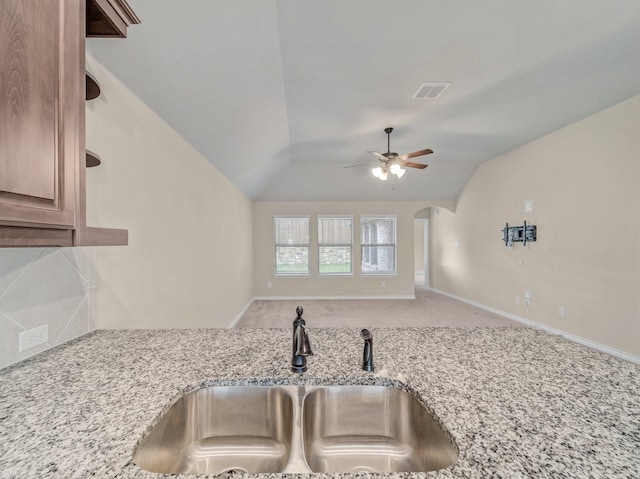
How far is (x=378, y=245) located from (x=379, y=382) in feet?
20.1

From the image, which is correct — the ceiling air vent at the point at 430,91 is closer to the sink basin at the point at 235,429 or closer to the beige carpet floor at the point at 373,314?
the sink basin at the point at 235,429

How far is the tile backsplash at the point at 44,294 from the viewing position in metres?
1.10

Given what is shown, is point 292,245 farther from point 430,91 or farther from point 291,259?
point 430,91

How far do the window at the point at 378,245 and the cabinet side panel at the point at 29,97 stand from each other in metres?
6.39

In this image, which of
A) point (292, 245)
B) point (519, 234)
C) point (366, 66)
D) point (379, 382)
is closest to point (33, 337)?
point (379, 382)

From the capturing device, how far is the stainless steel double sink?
0.92 metres

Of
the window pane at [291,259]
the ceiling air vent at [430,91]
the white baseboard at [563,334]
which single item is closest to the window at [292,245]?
the window pane at [291,259]

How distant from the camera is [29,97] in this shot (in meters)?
0.73

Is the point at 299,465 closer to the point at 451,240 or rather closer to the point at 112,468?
the point at 112,468

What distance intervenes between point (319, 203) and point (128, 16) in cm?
581

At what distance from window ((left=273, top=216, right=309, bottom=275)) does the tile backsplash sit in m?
5.34

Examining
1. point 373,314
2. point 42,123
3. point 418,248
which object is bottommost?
point 373,314

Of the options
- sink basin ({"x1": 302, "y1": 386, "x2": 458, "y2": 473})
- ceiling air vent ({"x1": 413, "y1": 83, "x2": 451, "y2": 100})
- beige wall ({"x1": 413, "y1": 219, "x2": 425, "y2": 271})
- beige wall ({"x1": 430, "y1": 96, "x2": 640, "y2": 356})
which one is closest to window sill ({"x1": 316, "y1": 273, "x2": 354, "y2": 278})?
beige wall ({"x1": 430, "y1": 96, "x2": 640, "y2": 356})

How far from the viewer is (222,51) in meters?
2.01
